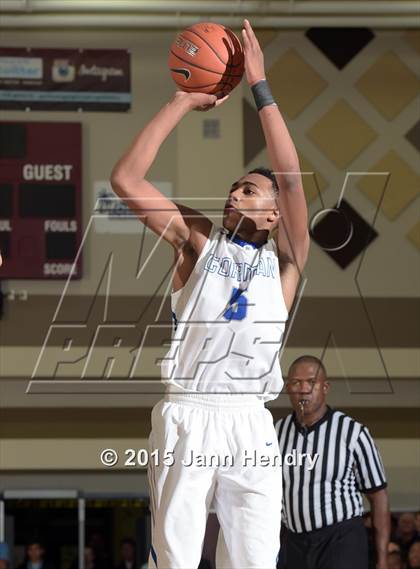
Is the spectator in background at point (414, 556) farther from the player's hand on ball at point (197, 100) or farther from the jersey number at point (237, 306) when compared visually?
the player's hand on ball at point (197, 100)

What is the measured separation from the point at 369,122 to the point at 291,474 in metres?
4.61

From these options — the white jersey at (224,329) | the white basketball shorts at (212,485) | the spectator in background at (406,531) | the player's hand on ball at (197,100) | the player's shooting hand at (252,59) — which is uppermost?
the spectator in background at (406,531)

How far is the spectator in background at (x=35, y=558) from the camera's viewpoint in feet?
33.6

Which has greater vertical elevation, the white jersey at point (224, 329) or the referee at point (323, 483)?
the referee at point (323, 483)

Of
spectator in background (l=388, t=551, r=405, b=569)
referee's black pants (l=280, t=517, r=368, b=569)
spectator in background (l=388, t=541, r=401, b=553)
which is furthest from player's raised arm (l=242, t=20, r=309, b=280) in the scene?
spectator in background (l=388, t=541, r=401, b=553)

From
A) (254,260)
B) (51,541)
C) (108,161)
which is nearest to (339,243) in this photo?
(108,161)

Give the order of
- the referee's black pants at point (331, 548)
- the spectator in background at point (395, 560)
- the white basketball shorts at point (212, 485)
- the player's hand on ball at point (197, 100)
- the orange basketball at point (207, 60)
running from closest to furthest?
the white basketball shorts at point (212, 485) → the player's hand on ball at point (197, 100) → the orange basketball at point (207, 60) → the referee's black pants at point (331, 548) → the spectator in background at point (395, 560)

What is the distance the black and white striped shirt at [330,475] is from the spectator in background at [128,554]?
3.89 m

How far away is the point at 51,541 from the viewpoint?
1045cm

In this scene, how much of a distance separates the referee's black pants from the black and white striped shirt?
43 mm

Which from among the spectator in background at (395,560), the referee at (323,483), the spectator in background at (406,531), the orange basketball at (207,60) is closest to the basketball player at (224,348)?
the orange basketball at (207,60)

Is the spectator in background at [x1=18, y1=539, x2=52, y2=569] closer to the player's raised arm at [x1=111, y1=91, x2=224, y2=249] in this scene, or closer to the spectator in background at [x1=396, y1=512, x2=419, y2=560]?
the spectator in background at [x1=396, y1=512, x2=419, y2=560]

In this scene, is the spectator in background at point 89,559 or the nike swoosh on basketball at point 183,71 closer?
the nike swoosh on basketball at point 183,71

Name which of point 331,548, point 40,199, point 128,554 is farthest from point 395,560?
point 40,199
